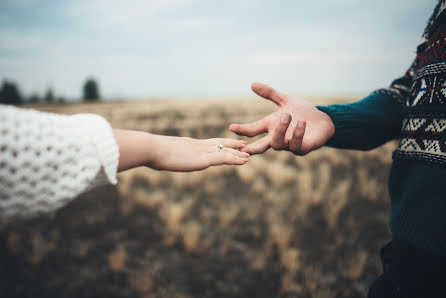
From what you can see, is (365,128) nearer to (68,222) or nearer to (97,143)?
(97,143)

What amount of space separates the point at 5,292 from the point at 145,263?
1.37m

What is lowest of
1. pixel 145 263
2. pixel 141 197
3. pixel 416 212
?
pixel 145 263

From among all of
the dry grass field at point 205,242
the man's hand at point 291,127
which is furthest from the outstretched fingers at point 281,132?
the dry grass field at point 205,242

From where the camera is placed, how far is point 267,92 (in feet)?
4.72

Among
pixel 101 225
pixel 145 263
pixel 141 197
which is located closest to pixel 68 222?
pixel 101 225

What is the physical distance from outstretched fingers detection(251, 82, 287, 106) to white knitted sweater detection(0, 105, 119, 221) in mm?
846

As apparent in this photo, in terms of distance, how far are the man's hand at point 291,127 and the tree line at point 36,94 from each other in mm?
48223

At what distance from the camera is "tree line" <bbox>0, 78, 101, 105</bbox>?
37062mm

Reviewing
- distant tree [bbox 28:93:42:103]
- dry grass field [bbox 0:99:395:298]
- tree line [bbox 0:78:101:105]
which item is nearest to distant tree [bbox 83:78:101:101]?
tree line [bbox 0:78:101:105]

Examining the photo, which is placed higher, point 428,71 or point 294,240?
point 428,71

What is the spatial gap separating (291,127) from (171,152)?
0.71 m

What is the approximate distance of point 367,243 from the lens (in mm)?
3279

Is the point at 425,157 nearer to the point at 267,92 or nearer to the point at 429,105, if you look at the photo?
the point at 429,105

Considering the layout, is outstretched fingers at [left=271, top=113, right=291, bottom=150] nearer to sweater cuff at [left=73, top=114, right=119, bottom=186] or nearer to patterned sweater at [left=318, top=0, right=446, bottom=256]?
patterned sweater at [left=318, top=0, right=446, bottom=256]
